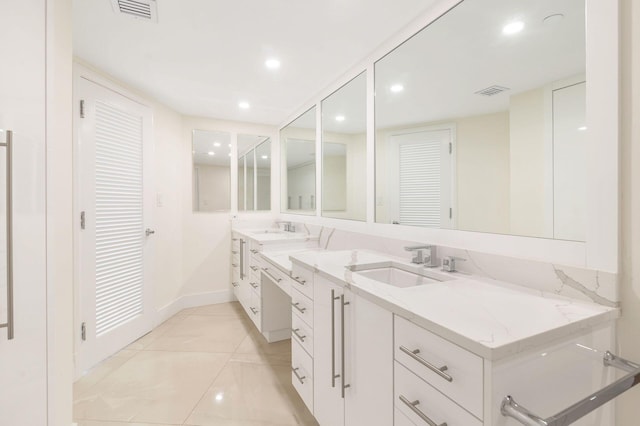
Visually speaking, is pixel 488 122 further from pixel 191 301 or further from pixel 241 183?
pixel 191 301

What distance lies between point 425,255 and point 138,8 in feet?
6.96

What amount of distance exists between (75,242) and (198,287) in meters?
1.61

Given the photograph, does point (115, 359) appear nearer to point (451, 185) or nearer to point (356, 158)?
point (356, 158)

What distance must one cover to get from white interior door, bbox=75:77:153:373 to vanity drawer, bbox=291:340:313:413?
1.74 meters

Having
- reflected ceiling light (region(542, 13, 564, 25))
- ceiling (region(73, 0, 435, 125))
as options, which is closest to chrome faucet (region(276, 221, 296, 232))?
ceiling (region(73, 0, 435, 125))

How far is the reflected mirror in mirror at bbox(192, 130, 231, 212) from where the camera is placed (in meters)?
3.51

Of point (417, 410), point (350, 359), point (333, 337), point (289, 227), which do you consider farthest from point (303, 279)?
point (289, 227)

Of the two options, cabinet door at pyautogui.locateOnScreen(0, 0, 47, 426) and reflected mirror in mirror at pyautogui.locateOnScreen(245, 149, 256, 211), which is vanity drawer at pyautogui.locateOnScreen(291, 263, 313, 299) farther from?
reflected mirror in mirror at pyautogui.locateOnScreen(245, 149, 256, 211)

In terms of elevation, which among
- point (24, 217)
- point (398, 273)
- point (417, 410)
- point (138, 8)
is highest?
point (138, 8)

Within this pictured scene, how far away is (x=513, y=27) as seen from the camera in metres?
1.25

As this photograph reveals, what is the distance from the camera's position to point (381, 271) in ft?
5.22

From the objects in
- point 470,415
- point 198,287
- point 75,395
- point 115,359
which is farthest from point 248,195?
point 470,415

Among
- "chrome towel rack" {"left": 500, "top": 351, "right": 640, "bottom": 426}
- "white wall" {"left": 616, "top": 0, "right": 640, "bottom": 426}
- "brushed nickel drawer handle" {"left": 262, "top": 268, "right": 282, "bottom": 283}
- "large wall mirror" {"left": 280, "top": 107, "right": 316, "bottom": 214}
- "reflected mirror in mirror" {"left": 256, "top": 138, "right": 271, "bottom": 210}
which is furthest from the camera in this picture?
"reflected mirror in mirror" {"left": 256, "top": 138, "right": 271, "bottom": 210}

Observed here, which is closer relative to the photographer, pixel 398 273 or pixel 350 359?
pixel 350 359
